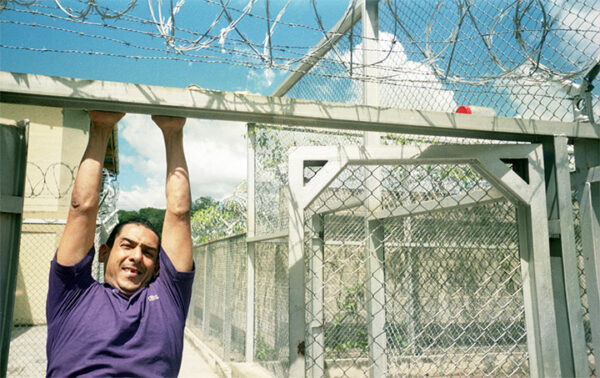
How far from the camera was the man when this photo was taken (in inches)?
75.2

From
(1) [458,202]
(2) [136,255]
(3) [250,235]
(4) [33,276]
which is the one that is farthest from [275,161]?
(4) [33,276]

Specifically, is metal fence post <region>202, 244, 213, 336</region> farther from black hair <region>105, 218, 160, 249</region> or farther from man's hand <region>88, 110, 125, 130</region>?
man's hand <region>88, 110, 125, 130</region>

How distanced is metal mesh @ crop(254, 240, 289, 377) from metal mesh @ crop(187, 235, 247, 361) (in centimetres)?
47

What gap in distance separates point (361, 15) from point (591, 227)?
2.71 m

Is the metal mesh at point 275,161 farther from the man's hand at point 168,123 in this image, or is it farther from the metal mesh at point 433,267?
the man's hand at point 168,123

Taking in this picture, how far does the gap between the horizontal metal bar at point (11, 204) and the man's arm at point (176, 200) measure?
62 cm

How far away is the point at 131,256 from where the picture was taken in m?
2.21

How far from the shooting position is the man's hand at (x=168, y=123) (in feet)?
7.06

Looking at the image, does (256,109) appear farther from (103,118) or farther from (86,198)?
(86,198)

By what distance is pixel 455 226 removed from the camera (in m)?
3.85

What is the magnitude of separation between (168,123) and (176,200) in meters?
0.38

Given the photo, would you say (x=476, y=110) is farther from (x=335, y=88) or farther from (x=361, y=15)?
(x=335, y=88)

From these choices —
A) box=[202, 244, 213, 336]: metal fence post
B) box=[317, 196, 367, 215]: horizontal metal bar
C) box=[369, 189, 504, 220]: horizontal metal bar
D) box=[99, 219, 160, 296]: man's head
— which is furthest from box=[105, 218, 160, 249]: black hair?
box=[202, 244, 213, 336]: metal fence post

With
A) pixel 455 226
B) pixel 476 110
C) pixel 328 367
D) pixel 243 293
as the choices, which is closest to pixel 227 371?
pixel 243 293
